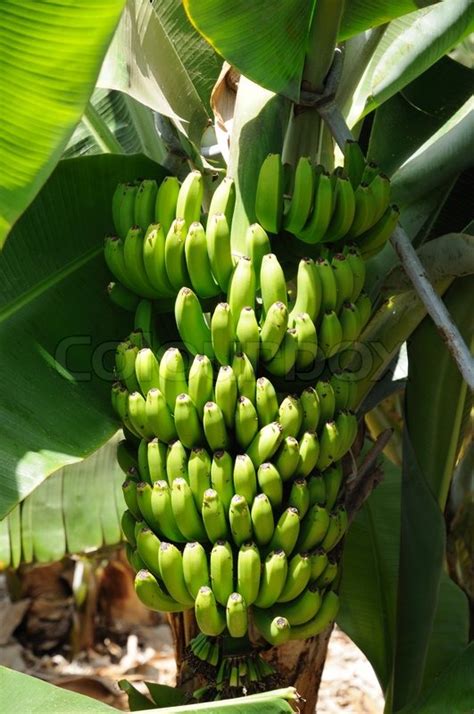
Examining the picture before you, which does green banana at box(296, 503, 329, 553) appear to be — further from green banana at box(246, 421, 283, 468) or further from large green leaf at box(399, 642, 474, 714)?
large green leaf at box(399, 642, 474, 714)

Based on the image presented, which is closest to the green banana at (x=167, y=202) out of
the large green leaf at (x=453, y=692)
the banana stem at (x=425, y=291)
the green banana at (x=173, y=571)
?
the banana stem at (x=425, y=291)

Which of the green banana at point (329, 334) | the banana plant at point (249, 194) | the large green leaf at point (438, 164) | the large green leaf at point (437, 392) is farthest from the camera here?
the large green leaf at point (437, 392)

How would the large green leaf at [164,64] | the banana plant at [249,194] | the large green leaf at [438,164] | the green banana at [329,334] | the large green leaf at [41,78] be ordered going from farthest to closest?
the large green leaf at [438,164] < the large green leaf at [164,64] < the green banana at [329,334] < the banana plant at [249,194] < the large green leaf at [41,78]

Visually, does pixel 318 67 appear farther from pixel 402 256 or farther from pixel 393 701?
pixel 393 701

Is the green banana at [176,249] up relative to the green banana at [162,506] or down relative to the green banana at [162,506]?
up

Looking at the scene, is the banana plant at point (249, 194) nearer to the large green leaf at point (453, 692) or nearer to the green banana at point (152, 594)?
the large green leaf at point (453, 692)

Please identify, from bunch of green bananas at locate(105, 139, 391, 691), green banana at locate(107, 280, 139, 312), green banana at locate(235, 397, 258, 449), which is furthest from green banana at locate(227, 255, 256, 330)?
green banana at locate(107, 280, 139, 312)

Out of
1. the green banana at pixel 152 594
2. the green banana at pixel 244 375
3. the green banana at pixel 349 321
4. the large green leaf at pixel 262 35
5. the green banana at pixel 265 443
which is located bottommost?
the green banana at pixel 152 594

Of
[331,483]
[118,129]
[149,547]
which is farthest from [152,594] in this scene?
[118,129]
